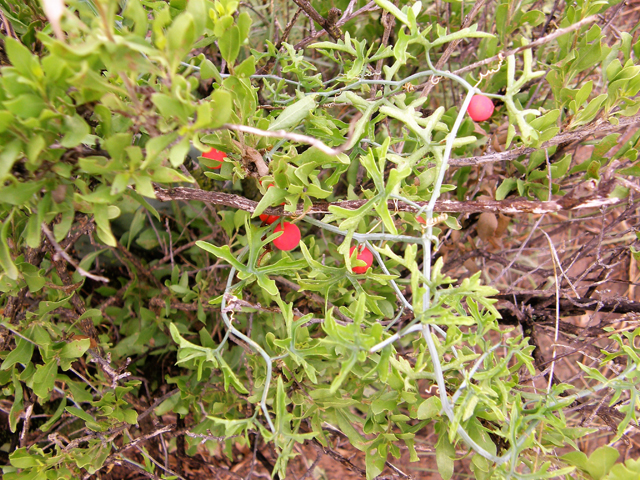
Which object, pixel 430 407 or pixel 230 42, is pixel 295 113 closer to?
pixel 230 42

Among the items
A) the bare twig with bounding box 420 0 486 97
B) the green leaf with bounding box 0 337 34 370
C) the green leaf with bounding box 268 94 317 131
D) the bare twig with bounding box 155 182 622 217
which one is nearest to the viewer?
the bare twig with bounding box 155 182 622 217

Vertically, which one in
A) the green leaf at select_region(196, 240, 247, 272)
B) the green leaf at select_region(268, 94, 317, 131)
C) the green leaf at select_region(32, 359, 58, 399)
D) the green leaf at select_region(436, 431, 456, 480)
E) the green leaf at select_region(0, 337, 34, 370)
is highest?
the green leaf at select_region(268, 94, 317, 131)

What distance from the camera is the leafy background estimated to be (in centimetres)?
65

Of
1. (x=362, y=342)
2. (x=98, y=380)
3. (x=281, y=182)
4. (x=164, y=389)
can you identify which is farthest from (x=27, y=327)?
(x=362, y=342)

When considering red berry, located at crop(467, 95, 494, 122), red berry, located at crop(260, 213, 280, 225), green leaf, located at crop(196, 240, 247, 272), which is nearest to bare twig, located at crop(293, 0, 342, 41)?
red berry, located at crop(467, 95, 494, 122)

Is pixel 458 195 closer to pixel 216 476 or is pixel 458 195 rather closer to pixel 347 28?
pixel 347 28

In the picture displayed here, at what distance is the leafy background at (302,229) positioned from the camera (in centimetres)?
65

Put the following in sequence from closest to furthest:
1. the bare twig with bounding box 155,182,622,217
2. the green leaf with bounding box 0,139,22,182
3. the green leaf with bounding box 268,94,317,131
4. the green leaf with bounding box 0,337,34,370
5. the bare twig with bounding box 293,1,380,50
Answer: the green leaf with bounding box 0,139,22,182 → the bare twig with bounding box 155,182,622,217 → the green leaf with bounding box 268,94,317,131 → the green leaf with bounding box 0,337,34,370 → the bare twig with bounding box 293,1,380,50

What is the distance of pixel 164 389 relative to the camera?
1463 millimetres

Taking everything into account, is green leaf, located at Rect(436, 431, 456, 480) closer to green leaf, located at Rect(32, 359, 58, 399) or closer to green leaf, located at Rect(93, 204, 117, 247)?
green leaf, located at Rect(93, 204, 117, 247)

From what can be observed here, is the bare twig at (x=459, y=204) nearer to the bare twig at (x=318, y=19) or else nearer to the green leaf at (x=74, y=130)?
the green leaf at (x=74, y=130)

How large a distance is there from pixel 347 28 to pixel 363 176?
1.67 feet

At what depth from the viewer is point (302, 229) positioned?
1.47 metres

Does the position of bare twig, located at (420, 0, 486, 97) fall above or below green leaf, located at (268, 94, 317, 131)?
above
